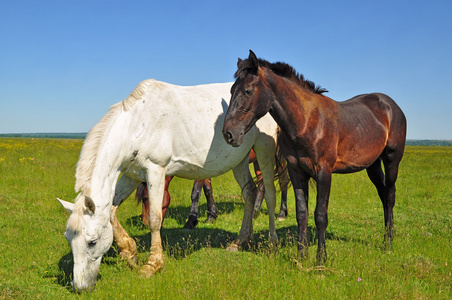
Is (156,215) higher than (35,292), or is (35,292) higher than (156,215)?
(156,215)

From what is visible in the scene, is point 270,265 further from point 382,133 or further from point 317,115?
point 382,133

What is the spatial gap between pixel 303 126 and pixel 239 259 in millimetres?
2183

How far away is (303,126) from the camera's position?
13.7 ft

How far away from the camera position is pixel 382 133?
16.5 feet

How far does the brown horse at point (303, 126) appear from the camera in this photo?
3.99m

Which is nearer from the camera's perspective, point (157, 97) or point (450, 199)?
point (157, 97)

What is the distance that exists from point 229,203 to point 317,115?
5.56 m

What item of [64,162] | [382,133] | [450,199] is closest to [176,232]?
[382,133]

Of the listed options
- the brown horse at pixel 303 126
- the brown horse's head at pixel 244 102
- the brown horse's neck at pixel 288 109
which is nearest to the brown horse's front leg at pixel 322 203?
the brown horse at pixel 303 126

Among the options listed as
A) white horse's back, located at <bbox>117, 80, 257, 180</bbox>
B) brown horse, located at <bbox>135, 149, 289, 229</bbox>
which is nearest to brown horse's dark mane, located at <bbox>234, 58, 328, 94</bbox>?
white horse's back, located at <bbox>117, 80, 257, 180</bbox>

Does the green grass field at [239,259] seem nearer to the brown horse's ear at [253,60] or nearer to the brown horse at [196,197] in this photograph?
the brown horse at [196,197]

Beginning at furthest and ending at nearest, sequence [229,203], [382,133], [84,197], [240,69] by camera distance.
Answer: [229,203] → [382,133] → [240,69] → [84,197]

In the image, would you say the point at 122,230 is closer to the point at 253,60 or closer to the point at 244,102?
the point at 244,102

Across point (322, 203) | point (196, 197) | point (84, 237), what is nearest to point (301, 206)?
point (322, 203)
